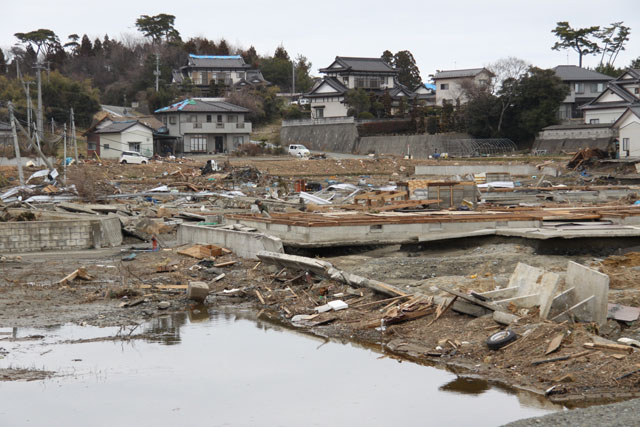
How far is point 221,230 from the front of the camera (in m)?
19.0

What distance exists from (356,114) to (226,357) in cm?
5294

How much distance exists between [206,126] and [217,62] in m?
15.0

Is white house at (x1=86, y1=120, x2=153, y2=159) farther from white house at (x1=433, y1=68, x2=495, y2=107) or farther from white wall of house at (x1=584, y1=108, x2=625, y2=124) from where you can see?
white wall of house at (x1=584, y1=108, x2=625, y2=124)


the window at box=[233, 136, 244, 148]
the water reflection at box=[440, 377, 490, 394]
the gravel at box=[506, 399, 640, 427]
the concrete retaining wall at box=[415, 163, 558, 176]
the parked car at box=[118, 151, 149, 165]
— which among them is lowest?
the water reflection at box=[440, 377, 490, 394]

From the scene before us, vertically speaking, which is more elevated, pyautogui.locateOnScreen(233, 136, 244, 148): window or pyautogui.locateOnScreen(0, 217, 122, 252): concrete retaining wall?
pyautogui.locateOnScreen(233, 136, 244, 148): window

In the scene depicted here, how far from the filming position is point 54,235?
20.3 m

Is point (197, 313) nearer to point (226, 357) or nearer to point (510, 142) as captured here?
point (226, 357)

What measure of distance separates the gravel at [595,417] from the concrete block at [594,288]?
7.76ft

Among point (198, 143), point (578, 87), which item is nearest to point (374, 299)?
point (198, 143)

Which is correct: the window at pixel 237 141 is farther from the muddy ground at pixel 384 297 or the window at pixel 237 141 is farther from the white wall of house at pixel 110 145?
the muddy ground at pixel 384 297

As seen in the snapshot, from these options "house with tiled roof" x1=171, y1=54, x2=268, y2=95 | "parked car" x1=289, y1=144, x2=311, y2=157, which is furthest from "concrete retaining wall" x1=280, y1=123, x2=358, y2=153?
"house with tiled roof" x1=171, y1=54, x2=268, y2=95

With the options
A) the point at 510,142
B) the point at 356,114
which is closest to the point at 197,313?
the point at 510,142

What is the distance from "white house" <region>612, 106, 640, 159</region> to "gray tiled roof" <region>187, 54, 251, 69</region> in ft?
124

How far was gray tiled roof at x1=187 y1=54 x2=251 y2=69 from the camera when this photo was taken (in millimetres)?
70688
